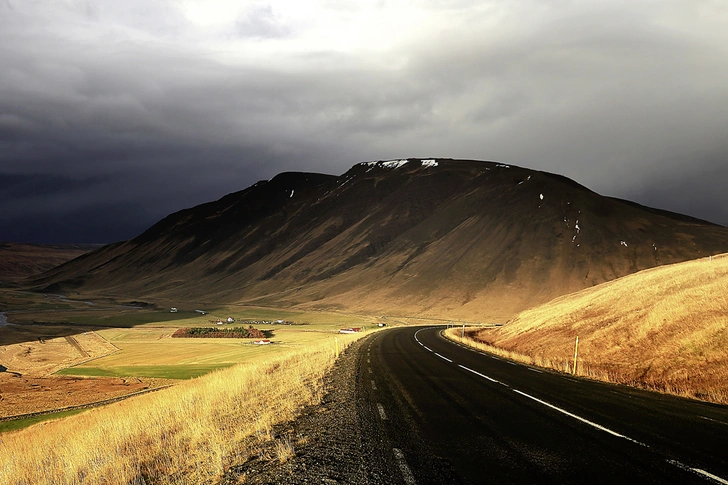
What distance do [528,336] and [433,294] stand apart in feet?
344

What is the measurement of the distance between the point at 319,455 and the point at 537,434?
4.26 m

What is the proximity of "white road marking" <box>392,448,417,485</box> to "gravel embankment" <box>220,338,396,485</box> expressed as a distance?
1.08ft

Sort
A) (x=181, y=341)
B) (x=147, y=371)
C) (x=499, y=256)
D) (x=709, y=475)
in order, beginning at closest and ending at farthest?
1. (x=709, y=475)
2. (x=147, y=371)
3. (x=181, y=341)
4. (x=499, y=256)

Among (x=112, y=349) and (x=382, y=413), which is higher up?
(x=382, y=413)

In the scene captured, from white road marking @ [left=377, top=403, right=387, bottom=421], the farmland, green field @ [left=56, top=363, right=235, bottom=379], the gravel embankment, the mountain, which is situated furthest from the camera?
the mountain

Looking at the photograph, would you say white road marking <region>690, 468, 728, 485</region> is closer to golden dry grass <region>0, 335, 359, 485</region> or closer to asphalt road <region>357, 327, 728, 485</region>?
asphalt road <region>357, 327, 728, 485</region>

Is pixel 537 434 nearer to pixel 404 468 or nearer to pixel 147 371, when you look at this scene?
pixel 404 468

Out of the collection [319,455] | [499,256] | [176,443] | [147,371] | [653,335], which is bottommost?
[147,371]

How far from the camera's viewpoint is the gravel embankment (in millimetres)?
7500

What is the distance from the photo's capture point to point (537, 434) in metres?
9.45

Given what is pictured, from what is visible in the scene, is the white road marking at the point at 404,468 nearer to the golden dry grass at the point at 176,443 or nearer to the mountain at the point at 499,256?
the golden dry grass at the point at 176,443

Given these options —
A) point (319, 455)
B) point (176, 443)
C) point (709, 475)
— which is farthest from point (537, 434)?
point (176, 443)

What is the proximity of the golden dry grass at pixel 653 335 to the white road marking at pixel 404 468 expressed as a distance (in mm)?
11553

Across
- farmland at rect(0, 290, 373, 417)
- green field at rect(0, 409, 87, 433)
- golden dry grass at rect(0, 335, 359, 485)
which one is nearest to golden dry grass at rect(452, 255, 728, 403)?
golden dry grass at rect(0, 335, 359, 485)
